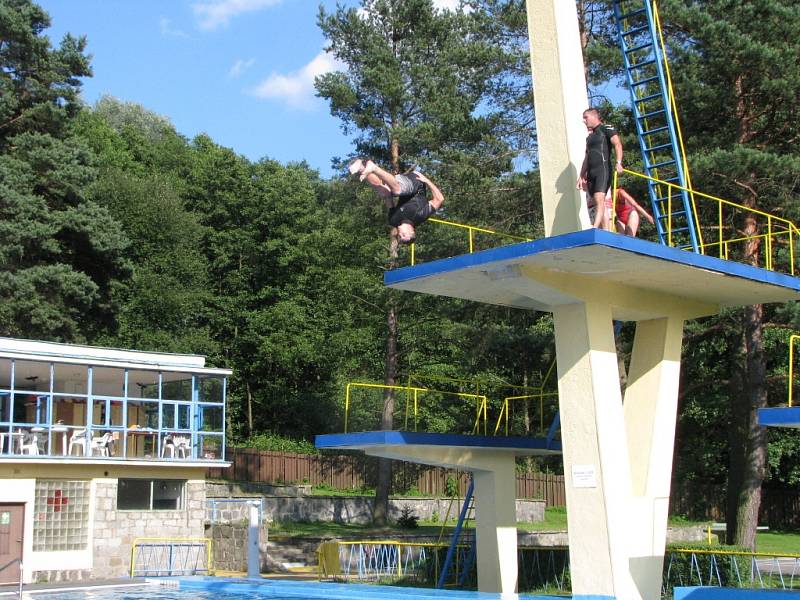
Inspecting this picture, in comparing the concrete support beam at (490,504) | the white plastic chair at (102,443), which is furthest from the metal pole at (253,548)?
the concrete support beam at (490,504)

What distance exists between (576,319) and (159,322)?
37.0m

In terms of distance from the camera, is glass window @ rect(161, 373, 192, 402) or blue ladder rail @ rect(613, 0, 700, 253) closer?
blue ladder rail @ rect(613, 0, 700, 253)

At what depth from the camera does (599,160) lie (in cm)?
1313

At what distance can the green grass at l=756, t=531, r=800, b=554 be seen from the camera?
32.6 meters

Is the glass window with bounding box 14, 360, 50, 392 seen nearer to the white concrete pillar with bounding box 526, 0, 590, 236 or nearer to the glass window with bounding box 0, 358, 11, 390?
the glass window with bounding box 0, 358, 11, 390

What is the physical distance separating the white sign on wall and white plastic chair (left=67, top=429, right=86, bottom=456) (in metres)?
15.1

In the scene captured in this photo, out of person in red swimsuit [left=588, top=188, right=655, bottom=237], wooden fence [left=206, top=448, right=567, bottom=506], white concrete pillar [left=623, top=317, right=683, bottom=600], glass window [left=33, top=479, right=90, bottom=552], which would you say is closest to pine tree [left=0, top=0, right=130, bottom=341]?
wooden fence [left=206, top=448, right=567, bottom=506]

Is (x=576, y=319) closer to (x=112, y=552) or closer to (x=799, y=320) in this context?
(x=799, y=320)

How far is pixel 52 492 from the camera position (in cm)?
2409

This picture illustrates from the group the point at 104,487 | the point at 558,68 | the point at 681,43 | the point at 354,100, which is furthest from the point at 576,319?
the point at 354,100

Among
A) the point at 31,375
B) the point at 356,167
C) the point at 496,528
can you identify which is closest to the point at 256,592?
the point at 496,528

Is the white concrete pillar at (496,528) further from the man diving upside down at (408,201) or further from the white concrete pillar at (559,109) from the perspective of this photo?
the man diving upside down at (408,201)

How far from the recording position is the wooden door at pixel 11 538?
23172mm

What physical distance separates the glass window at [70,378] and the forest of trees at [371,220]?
5.94m
